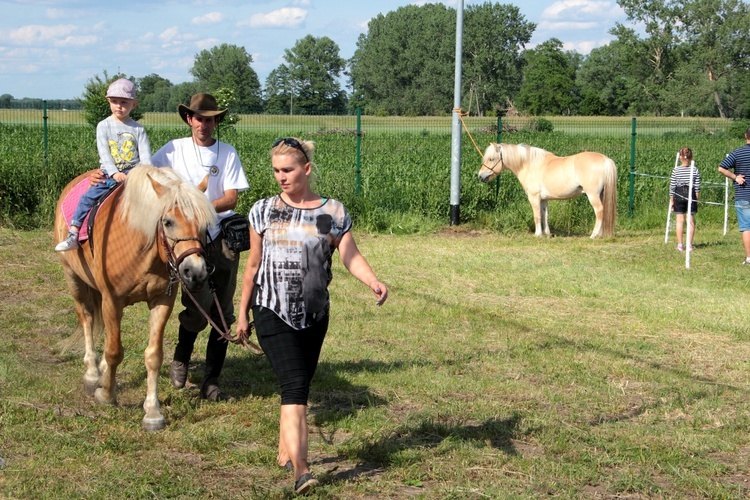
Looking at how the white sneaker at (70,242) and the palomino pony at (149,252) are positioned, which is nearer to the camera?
the palomino pony at (149,252)

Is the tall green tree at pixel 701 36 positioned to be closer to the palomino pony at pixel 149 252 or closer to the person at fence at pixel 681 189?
the person at fence at pixel 681 189

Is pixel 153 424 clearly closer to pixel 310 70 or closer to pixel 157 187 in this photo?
pixel 157 187

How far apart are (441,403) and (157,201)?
2.38 meters

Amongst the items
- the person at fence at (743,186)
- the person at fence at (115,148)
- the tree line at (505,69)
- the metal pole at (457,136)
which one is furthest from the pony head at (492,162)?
the tree line at (505,69)

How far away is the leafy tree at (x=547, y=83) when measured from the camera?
87062mm

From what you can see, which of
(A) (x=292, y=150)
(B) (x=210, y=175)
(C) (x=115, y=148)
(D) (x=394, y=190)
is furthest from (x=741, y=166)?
(A) (x=292, y=150)

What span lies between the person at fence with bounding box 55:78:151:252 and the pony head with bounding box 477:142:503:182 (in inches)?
402

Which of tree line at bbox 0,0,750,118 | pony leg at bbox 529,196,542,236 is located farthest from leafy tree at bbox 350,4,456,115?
pony leg at bbox 529,196,542,236

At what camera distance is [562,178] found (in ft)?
47.9

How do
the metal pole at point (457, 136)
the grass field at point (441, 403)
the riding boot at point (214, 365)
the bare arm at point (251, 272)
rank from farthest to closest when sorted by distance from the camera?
the metal pole at point (457, 136) < the riding boot at point (214, 365) < the grass field at point (441, 403) < the bare arm at point (251, 272)

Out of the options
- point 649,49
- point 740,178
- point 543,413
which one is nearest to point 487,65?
point 649,49

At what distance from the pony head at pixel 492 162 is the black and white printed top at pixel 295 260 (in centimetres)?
1144

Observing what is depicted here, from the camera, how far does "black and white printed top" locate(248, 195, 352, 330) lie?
418 centimetres

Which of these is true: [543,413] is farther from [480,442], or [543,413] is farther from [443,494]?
[443,494]
